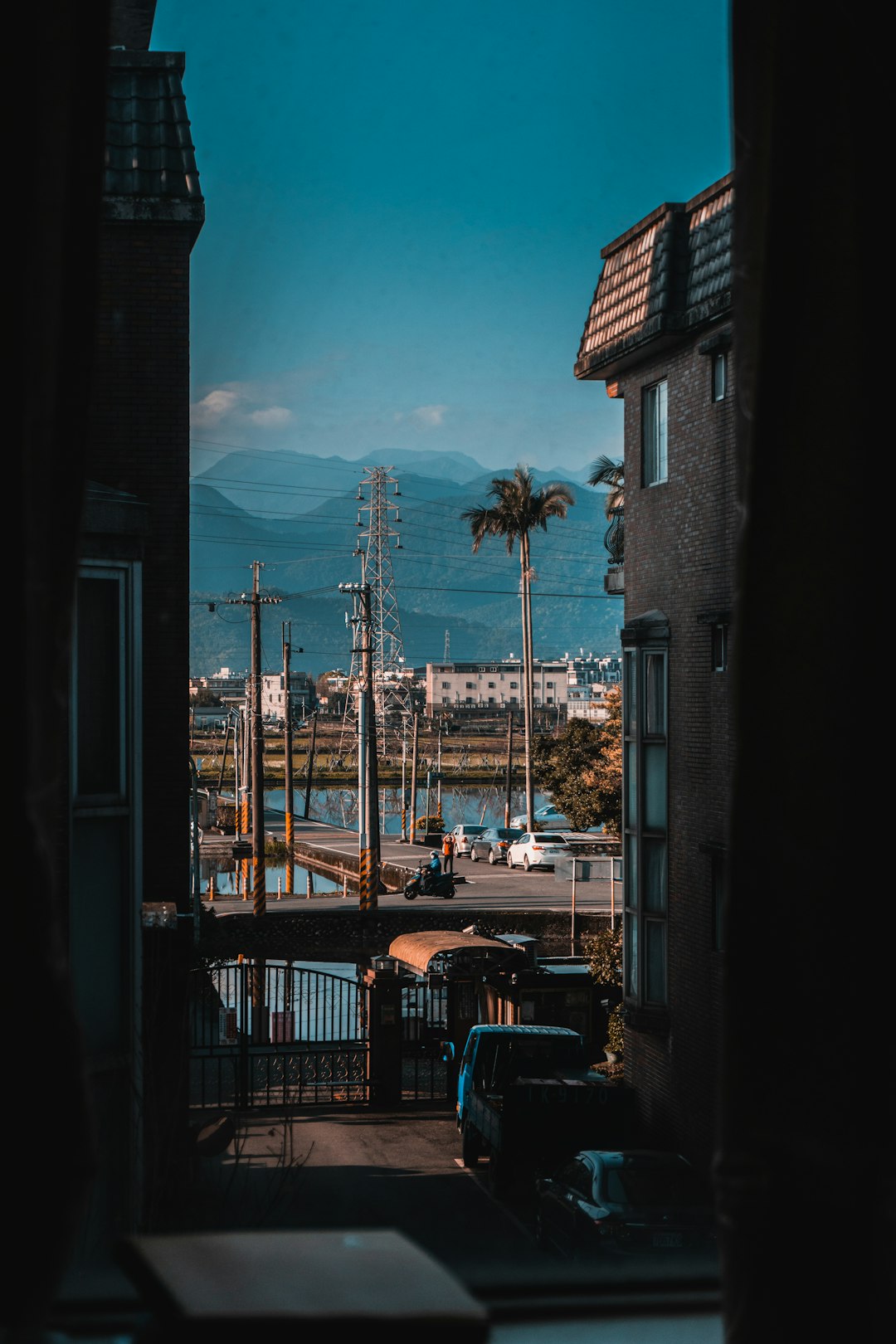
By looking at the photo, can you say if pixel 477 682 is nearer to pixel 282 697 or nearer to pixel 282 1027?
pixel 282 697

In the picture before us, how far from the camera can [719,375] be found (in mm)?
10281

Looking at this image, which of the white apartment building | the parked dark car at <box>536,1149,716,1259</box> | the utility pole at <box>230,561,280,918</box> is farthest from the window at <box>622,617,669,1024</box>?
the white apartment building

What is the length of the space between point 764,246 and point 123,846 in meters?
4.99

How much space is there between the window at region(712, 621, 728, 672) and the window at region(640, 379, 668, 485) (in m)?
1.54

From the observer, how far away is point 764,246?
1.68m

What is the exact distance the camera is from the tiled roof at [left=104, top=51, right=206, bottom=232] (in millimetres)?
8344

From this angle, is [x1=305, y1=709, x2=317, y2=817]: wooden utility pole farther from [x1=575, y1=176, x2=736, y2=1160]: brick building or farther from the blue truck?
[x1=575, y1=176, x2=736, y2=1160]: brick building

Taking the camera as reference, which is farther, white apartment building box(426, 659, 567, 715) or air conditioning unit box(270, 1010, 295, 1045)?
white apartment building box(426, 659, 567, 715)

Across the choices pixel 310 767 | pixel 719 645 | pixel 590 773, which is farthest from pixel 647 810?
pixel 310 767

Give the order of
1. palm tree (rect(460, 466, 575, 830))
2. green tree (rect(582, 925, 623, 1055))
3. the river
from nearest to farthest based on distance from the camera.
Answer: green tree (rect(582, 925, 623, 1055))
palm tree (rect(460, 466, 575, 830))
the river

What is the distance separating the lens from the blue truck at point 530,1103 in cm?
1048

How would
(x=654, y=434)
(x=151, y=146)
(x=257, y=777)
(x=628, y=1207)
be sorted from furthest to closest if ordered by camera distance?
(x=257, y=777), (x=654, y=434), (x=151, y=146), (x=628, y=1207)

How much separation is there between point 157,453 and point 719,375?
4271mm

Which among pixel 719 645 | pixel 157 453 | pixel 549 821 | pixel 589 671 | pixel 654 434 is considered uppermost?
pixel 589 671
